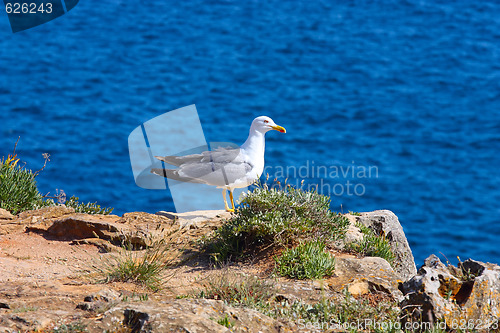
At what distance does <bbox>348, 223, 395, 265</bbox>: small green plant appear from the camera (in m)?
8.16

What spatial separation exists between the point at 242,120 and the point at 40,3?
44.1ft

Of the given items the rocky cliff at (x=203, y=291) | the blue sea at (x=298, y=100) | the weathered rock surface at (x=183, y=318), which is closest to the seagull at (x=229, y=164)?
the rocky cliff at (x=203, y=291)

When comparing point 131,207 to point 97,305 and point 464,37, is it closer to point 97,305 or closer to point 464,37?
point 97,305

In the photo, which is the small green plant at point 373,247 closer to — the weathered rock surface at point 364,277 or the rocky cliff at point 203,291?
the rocky cliff at point 203,291

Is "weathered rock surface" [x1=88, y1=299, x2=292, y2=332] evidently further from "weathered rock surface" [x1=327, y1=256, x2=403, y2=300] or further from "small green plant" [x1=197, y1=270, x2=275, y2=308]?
"weathered rock surface" [x1=327, y1=256, x2=403, y2=300]

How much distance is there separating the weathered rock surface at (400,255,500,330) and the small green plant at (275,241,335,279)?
1.10 meters

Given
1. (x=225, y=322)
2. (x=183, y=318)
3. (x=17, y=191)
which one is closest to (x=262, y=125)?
(x=17, y=191)

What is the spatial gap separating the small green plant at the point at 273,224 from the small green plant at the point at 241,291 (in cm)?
115

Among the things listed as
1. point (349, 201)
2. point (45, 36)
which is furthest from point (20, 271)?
point (45, 36)

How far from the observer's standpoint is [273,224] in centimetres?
770

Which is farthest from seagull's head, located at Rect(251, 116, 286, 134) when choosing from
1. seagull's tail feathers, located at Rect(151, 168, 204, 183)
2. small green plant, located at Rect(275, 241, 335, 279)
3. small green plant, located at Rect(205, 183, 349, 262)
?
small green plant, located at Rect(275, 241, 335, 279)

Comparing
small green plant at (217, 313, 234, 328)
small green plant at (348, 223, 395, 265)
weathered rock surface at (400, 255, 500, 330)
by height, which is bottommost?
small green plant at (348, 223, 395, 265)

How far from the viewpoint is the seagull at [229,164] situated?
372 inches

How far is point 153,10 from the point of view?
106ft
